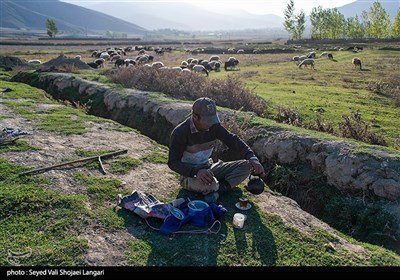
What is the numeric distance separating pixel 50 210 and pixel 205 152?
9.00 ft

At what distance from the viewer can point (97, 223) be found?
569 centimetres

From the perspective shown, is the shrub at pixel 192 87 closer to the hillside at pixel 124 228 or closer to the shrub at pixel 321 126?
the shrub at pixel 321 126

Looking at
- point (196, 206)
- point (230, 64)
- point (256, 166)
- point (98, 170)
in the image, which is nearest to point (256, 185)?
point (256, 166)

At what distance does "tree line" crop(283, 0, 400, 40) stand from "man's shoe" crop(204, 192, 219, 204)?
261 ft

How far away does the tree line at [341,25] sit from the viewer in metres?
75.4

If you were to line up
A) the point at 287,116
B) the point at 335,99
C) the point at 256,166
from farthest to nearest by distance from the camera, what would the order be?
the point at 335,99, the point at 287,116, the point at 256,166

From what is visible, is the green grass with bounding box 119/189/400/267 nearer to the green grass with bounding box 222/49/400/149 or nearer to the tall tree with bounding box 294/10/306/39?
the green grass with bounding box 222/49/400/149

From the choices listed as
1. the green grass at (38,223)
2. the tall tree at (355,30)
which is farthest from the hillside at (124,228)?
→ the tall tree at (355,30)

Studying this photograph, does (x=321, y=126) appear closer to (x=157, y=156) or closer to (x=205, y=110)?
(x=157, y=156)

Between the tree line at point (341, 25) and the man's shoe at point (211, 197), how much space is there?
7964 centimetres

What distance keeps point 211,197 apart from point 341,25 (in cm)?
8982

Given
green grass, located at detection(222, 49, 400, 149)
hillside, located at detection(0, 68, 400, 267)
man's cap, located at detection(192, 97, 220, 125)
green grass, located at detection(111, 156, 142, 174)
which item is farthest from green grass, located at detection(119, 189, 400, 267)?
green grass, located at detection(222, 49, 400, 149)

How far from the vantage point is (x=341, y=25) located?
8550 centimetres

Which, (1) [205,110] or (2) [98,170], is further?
(2) [98,170]
